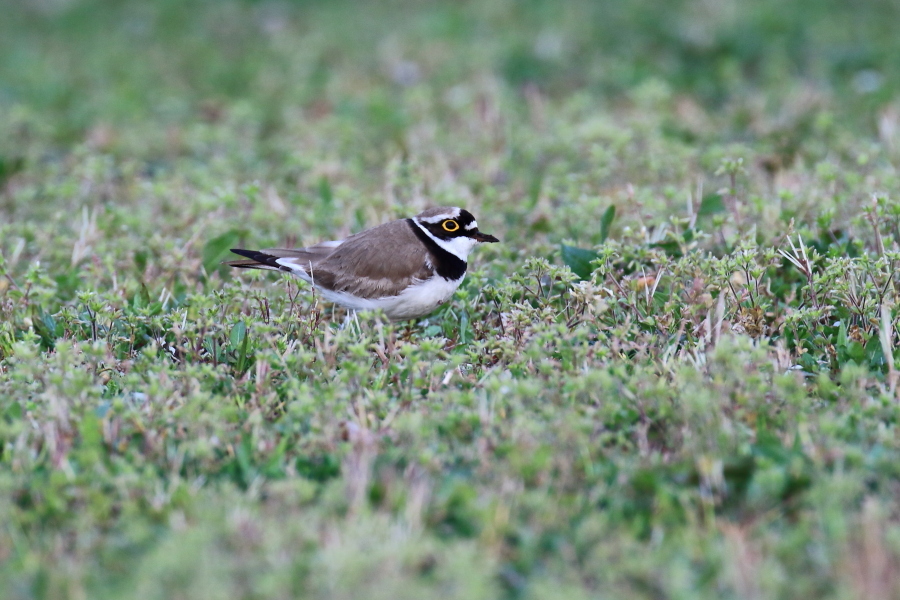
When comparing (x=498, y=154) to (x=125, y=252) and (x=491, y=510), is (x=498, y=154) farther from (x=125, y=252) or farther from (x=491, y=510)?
(x=491, y=510)

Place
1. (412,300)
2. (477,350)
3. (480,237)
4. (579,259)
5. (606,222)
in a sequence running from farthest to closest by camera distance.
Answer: (606,222)
(579,259)
(480,237)
(412,300)
(477,350)

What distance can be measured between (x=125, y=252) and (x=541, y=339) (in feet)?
Result: 10.6

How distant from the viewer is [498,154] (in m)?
8.98

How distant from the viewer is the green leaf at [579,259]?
635cm

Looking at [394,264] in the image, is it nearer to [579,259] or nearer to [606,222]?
[579,259]

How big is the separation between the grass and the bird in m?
0.17

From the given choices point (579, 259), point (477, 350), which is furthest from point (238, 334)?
point (579, 259)

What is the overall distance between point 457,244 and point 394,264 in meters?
0.40

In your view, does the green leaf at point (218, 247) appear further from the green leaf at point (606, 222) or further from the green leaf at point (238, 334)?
the green leaf at point (606, 222)

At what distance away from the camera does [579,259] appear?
6.37m

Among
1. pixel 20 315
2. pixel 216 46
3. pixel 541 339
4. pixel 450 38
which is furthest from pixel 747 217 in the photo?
pixel 216 46

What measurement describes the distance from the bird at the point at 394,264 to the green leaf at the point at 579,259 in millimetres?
528

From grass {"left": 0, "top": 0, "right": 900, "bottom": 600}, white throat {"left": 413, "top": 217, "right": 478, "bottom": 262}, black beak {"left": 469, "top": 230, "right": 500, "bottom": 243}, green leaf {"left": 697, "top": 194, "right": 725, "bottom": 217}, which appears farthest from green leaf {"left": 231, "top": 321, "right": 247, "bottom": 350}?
green leaf {"left": 697, "top": 194, "right": 725, "bottom": 217}

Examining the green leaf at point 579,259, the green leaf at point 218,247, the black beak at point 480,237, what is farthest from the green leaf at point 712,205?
the green leaf at point 218,247
